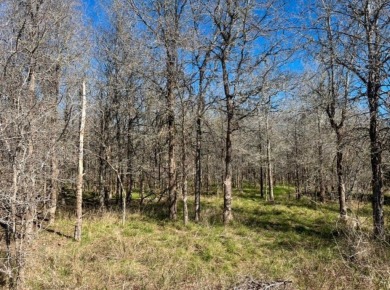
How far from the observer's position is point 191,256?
343 inches

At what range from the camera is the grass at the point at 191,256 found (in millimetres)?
6211

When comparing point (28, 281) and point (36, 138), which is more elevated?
point (36, 138)

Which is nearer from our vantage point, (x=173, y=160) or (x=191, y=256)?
(x=191, y=256)

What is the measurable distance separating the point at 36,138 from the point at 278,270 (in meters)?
5.96

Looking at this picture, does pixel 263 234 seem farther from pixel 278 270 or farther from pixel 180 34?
pixel 180 34

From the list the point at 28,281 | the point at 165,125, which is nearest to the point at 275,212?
the point at 165,125

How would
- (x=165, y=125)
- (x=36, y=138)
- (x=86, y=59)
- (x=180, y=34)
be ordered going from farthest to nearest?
Answer: (x=165, y=125)
(x=86, y=59)
(x=180, y=34)
(x=36, y=138)

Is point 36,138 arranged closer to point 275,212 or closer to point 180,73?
Answer: point 180,73

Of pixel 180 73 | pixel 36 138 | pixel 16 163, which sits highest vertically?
pixel 180 73

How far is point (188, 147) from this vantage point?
16141 mm

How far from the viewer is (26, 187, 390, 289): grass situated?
20.4ft

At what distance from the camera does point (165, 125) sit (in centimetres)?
1524

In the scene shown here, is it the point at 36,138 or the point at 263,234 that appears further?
the point at 263,234

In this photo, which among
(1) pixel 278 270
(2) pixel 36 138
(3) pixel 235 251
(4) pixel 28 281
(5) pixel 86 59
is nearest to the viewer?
(4) pixel 28 281
